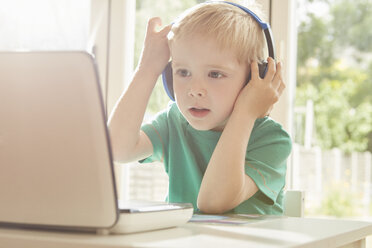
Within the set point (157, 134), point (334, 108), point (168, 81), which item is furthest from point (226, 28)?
point (334, 108)

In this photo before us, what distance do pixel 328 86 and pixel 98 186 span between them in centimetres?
206

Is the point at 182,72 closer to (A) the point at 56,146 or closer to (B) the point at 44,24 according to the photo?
(A) the point at 56,146

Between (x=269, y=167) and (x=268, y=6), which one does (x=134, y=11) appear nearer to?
(x=268, y=6)

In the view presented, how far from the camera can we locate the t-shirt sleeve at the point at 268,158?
1.04m

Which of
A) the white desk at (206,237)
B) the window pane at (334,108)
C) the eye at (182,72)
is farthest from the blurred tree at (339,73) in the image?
the white desk at (206,237)

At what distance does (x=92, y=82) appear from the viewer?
22.8 inches

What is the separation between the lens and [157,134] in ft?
4.37

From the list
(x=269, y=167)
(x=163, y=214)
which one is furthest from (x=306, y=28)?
(x=163, y=214)

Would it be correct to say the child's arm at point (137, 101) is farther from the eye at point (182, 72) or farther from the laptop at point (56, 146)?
the laptop at point (56, 146)

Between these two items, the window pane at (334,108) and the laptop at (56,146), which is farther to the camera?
the window pane at (334,108)

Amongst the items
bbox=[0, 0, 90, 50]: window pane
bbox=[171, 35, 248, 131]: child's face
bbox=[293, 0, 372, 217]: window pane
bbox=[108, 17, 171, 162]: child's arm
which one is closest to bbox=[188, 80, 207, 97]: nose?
bbox=[171, 35, 248, 131]: child's face

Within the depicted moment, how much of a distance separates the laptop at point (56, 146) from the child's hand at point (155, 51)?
69 cm

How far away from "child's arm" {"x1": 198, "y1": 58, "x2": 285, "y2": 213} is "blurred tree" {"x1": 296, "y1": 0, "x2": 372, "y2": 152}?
1180 mm

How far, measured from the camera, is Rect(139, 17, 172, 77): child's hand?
50.6 inches
